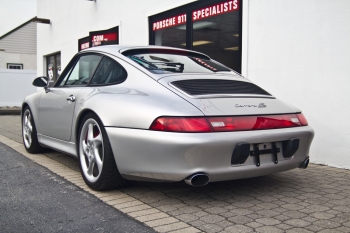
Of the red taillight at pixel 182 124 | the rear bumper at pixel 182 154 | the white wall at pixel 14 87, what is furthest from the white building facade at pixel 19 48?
the red taillight at pixel 182 124

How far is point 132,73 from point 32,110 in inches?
89.1

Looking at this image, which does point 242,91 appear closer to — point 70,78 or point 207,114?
point 207,114

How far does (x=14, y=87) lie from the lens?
63.1 feet

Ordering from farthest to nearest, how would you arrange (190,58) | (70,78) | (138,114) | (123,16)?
(123,16) < (70,78) < (190,58) < (138,114)

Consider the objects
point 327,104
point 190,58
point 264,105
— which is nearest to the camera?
point 264,105

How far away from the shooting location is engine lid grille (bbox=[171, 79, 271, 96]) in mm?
3412

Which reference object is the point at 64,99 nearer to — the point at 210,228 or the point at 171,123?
the point at 171,123

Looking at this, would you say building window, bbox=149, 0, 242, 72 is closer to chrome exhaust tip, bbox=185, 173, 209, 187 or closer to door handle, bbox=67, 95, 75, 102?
door handle, bbox=67, 95, 75, 102

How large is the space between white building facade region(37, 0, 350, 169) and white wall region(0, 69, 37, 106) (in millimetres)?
11702

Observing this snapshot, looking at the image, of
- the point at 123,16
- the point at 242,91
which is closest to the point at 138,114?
the point at 242,91

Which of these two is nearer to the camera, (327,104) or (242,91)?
(242,91)

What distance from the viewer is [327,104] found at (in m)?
5.12

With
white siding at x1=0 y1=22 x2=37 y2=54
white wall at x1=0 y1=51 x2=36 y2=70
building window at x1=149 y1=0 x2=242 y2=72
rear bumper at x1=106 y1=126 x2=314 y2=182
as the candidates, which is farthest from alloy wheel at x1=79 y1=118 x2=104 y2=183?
white siding at x1=0 y1=22 x2=37 y2=54

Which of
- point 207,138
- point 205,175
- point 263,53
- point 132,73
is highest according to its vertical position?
point 263,53
